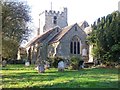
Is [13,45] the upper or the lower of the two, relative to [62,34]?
lower

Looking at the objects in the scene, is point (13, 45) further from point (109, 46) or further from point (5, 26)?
point (109, 46)

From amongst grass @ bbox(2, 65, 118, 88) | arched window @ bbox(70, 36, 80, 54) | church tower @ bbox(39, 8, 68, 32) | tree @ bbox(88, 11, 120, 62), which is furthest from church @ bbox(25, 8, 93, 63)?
grass @ bbox(2, 65, 118, 88)

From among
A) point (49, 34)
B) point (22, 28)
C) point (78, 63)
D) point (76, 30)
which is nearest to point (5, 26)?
point (22, 28)

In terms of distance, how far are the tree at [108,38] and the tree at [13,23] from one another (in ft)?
31.6

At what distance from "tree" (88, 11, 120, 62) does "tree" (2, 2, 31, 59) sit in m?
9.65

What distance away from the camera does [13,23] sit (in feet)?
106

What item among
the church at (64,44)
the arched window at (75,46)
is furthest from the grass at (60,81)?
the arched window at (75,46)

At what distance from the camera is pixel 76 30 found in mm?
58688

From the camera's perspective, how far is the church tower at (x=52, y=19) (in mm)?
81750

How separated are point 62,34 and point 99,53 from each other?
18665mm

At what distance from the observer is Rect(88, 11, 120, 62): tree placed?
3894 centimetres

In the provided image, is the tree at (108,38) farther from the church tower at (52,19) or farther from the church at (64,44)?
the church tower at (52,19)

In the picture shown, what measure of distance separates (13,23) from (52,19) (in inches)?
1957

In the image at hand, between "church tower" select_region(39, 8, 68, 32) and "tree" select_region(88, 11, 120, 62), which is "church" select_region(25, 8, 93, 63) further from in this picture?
"tree" select_region(88, 11, 120, 62)
